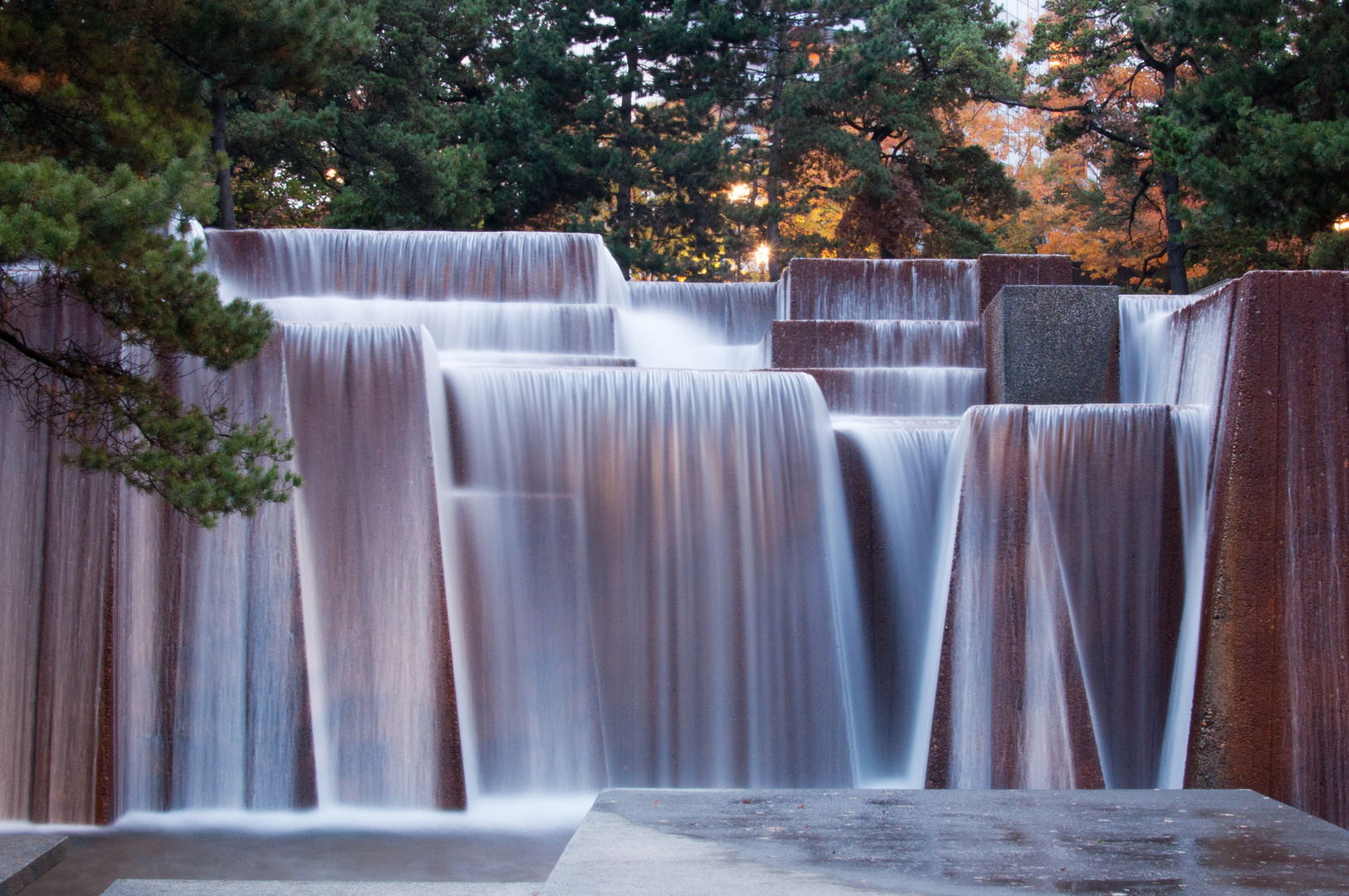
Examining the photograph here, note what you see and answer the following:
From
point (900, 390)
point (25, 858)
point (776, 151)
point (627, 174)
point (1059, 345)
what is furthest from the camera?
point (776, 151)

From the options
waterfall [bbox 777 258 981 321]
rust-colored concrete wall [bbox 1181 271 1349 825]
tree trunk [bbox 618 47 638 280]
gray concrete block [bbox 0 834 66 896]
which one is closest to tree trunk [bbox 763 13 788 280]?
tree trunk [bbox 618 47 638 280]

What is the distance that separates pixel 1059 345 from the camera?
30.0ft

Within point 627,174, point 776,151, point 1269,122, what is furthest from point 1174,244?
point 627,174

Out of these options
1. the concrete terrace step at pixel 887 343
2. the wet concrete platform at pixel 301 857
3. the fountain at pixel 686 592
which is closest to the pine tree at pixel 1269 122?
the concrete terrace step at pixel 887 343

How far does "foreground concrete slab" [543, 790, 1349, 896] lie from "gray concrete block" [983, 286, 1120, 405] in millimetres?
5114

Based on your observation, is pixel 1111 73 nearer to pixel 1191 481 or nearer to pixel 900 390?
pixel 900 390

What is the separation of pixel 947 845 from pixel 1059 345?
643cm

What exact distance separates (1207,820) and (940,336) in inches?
259

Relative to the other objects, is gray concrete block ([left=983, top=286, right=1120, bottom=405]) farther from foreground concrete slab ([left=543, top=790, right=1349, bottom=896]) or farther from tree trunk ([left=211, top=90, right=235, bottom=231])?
tree trunk ([left=211, top=90, right=235, bottom=231])

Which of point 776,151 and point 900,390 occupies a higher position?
point 776,151

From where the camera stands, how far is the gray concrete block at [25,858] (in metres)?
3.92

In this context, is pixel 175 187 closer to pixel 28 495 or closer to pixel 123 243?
pixel 123 243

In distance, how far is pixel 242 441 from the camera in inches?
196

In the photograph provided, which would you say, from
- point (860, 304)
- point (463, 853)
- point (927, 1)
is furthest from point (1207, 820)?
point (927, 1)
